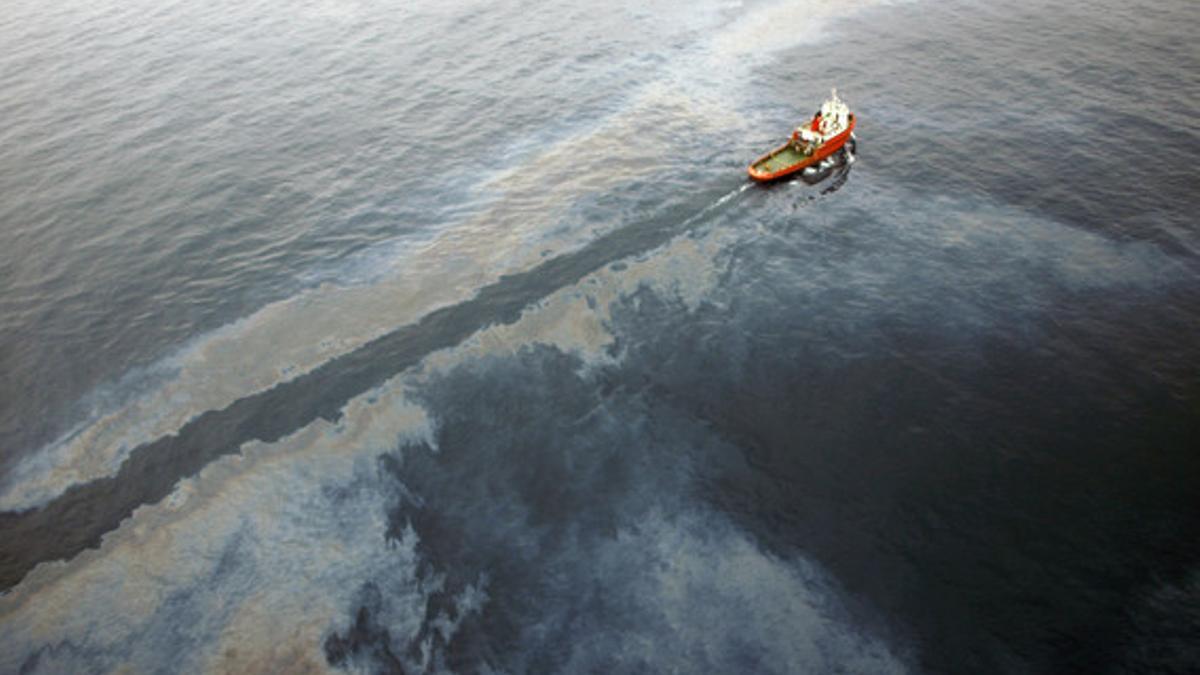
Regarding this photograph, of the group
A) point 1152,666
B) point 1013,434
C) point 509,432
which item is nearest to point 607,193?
point 509,432

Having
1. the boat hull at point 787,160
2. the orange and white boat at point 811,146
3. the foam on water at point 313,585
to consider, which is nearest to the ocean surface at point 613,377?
the foam on water at point 313,585

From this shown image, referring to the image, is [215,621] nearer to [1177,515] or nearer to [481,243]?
[481,243]

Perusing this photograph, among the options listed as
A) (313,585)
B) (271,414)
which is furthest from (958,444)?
(271,414)

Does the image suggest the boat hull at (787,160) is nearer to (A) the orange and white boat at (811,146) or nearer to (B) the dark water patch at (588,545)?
(A) the orange and white boat at (811,146)

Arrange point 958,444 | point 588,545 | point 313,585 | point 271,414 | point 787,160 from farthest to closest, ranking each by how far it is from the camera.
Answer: point 787,160, point 271,414, point 958,444, point 588,545, point 313,585

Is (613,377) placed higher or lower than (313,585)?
higher

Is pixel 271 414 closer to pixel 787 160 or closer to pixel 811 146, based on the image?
pixel 787 160

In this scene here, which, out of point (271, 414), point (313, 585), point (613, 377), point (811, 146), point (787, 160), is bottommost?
point (313, 585)
